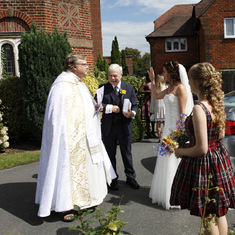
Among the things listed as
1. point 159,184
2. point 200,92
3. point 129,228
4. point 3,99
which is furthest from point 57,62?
point 200,92

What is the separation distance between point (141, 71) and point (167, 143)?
2941 inches

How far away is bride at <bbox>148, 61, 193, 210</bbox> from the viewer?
4234mm

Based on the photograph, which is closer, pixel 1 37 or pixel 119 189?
pixel 119 189

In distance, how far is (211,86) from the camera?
261cm

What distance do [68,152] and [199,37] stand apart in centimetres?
2628

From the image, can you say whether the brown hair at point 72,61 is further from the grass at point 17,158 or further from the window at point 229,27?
the window at point 229,27

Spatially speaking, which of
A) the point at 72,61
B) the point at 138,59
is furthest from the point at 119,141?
the point at 138,59

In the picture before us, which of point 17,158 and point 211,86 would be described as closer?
point 211,86

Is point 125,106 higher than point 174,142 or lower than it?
higher

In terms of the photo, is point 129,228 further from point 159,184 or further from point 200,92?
point 200,92

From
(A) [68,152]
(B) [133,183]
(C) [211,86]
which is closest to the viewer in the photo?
(C) [211,86]

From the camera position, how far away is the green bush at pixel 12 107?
29.2 ft

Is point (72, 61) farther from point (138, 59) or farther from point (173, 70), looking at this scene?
point (138, 59)

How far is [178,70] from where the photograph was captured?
429 centimetres
